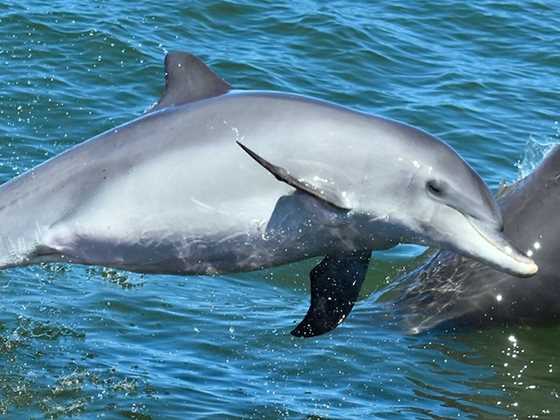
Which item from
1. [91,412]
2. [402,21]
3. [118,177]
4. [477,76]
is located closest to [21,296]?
[91,412]

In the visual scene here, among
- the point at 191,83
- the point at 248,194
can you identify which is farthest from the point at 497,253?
the point at 191,83

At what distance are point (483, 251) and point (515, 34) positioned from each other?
15.8 meters

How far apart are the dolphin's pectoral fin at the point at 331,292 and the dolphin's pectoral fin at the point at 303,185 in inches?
33.7

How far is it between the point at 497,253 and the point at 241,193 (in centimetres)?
171

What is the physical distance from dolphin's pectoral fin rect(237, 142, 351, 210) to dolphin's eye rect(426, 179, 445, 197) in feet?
1.80

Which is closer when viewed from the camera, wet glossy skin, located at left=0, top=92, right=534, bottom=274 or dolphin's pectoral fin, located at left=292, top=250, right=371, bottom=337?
wet glossy skin, located at left=0, top=92, right=534, bottom=274

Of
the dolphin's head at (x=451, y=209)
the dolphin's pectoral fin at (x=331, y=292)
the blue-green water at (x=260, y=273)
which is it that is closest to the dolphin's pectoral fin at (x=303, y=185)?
the dolphin's head at (x=451, y=209)

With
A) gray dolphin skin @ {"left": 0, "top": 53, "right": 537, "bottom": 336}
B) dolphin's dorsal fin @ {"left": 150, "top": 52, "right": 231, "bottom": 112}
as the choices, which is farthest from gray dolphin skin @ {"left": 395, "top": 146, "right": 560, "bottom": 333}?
dolphin's dorsal fin @ {"left": 150, "top": 52, "right": 231, "bottom": 112}

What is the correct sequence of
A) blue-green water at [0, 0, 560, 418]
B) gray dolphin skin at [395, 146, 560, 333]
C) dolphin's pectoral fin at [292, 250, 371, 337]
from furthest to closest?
gray dolphin skin at [395, 146, 560, 333] → blue-green water at [0, 0, 560, 418] → dolphin's pectoral fin at [292, 250, 371, 337]

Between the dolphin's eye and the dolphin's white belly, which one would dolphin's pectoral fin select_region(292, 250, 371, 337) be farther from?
the dolphin's eye

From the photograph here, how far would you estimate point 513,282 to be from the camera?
12805 millimetres

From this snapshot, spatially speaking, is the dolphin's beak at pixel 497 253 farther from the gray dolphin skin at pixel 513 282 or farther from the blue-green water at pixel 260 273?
the gray dolphin skin at pixel 513 282

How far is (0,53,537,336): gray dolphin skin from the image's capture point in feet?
30.2

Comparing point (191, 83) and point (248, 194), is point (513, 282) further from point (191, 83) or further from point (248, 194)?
point (191, 83)
